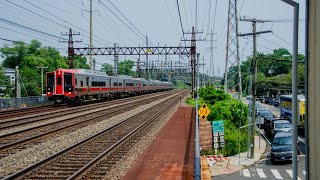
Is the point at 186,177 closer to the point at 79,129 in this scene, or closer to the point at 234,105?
the point at 79,129

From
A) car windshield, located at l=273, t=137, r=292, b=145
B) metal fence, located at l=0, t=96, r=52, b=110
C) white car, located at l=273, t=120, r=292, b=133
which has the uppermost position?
metal fence, located at l=0, t=96, r=52, b=110

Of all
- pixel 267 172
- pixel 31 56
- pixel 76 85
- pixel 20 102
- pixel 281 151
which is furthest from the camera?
pixel 31 56

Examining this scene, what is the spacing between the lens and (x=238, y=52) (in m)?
34.0

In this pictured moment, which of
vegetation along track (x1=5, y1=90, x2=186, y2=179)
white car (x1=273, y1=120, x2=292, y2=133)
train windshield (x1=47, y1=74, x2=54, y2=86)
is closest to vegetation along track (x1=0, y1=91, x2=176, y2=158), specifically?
vegetation along track (x1=5, y1=90, x2=186, y2=179)

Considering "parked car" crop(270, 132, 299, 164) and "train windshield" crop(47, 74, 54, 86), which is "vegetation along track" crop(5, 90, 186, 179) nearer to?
"parked car" crop(270, 132, 299, 164)

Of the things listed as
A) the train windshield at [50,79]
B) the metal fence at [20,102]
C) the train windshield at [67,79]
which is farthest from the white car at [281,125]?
the metal fence at [20,102]

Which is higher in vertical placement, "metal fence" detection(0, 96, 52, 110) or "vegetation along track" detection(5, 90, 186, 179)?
"metal fence" detection(0, 96, 52, 110)

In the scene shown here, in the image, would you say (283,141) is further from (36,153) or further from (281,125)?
(36,153)

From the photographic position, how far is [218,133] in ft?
79.9

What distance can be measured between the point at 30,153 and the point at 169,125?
33.2ft

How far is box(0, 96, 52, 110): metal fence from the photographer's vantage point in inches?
1139

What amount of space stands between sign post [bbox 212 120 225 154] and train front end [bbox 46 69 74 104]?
13622 millimetres

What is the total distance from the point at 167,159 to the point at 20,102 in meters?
22.3

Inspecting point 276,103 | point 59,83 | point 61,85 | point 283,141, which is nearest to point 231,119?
point 283,141
